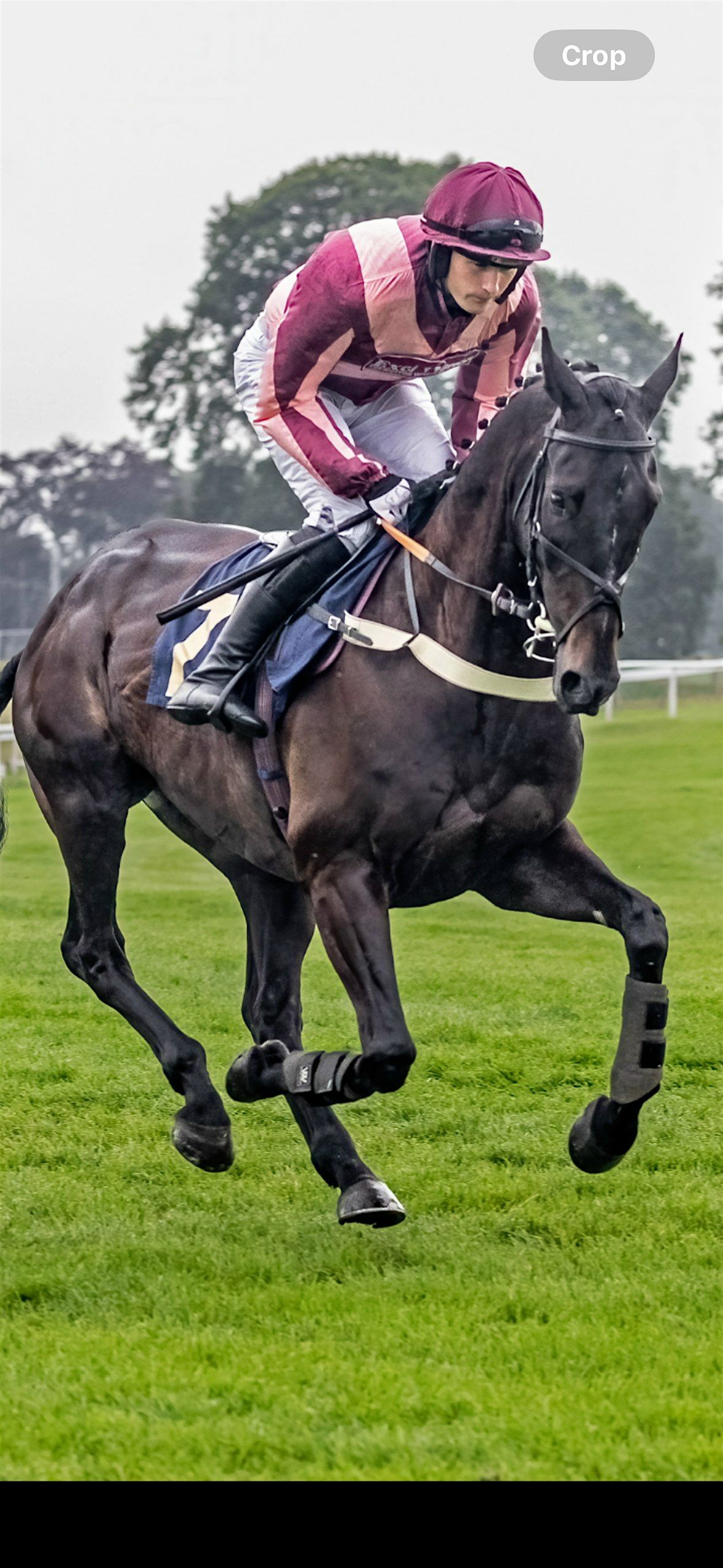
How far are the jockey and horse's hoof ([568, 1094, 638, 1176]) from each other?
1296mm

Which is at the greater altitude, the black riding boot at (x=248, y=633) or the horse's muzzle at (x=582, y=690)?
the black riding boot at (x=248, y=633)

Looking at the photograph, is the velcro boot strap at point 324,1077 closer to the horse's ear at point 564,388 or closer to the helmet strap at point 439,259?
the horse's ear at point 564,388

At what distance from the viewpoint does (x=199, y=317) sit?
37.0 m

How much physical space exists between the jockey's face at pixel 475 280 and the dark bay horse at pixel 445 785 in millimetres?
304

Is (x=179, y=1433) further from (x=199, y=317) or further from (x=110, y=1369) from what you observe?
(x=199, y=317)

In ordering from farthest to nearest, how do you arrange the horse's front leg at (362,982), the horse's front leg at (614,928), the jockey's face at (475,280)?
the horse's front leg at (614,928) < the jockey's face at (475,280) < the horse's front leg at (362,982)

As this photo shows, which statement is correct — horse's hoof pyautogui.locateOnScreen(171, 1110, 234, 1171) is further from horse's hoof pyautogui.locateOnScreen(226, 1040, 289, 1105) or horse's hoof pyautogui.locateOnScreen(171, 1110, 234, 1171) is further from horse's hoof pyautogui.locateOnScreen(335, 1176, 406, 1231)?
horse's hoof pyautogui.locateOnScreen(335, 1176, 406, 1231)

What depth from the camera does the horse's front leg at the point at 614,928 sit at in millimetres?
4645

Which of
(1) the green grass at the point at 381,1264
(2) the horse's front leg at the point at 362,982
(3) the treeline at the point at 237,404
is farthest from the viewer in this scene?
(3) the treeline at the point at 237,404

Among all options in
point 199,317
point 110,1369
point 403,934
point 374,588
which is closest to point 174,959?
point 403,934

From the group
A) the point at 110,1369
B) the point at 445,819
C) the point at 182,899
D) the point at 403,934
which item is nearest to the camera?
the point at 110,1369

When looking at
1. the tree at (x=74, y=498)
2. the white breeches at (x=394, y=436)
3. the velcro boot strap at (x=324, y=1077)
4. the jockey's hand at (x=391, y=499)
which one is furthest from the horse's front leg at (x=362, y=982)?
the tree at (x=74, y=498)

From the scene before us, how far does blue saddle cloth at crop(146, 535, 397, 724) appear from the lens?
472 cm

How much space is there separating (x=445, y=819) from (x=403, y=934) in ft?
22.1
